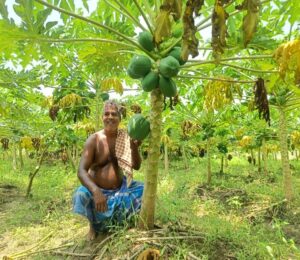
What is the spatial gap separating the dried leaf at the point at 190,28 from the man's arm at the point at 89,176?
1657 mm

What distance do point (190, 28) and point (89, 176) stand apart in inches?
76.6

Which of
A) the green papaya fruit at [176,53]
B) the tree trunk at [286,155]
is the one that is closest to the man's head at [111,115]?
the green papaya fruit at [176,53]

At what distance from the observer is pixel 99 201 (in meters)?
3.14

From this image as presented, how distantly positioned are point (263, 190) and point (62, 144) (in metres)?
4.22

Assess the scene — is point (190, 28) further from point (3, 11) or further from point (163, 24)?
point (3, 11)

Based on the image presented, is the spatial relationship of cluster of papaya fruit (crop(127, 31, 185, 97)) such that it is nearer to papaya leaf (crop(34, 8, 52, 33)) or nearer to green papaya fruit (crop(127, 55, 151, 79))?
green papaya fruit (crop(127, 55, 151, 79))

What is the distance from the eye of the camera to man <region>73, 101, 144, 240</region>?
131 inches

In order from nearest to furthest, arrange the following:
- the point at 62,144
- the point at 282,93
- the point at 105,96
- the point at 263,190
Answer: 1. the point at 282,93
2. the point at 105,96
3. the point at 263,190
4. the point at 62,144

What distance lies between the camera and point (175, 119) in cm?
918

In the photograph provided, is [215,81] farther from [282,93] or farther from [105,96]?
[105,96]

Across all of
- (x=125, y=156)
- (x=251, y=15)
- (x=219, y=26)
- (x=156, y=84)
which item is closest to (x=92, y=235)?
(x=125, y=156)

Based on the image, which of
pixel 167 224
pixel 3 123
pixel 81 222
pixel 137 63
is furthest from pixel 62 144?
pixel 137 63

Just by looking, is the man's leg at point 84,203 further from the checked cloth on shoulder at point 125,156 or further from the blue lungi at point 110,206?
the checked cloth on shoulder at point 125,156

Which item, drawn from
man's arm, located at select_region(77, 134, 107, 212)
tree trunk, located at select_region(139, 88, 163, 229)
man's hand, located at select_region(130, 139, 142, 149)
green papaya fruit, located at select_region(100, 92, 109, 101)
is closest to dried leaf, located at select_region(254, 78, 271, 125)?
tree trunk, located at select_region(139, 88, 163, 229)
